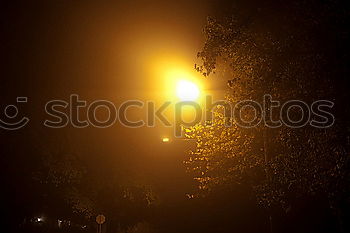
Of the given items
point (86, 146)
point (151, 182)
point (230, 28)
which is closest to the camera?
point (230, 28)

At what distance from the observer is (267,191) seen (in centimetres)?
1074

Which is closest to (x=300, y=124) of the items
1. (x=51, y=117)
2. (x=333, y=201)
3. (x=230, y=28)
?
(x=333, y=201)

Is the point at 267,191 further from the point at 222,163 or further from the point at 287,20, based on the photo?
the point at 287,20

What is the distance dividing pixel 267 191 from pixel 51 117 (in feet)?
33.7

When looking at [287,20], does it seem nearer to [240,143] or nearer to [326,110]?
[326,110]

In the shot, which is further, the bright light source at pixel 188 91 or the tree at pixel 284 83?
the bright light source at pixel 188 91

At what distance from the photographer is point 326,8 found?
847cm

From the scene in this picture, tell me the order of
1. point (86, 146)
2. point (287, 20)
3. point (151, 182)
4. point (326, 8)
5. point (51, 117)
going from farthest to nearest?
point (151, 182)
point (86, 146)
point (51, 117)
point (287, 20)
point (326, 8)

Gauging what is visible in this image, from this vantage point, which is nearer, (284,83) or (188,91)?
(284,83)

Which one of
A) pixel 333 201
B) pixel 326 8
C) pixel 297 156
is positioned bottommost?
pixel 333 201

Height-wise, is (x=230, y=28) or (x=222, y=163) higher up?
(x=230, y=28)

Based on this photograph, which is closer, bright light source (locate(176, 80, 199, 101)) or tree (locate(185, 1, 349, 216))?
tree (locate(185, 1, 349, 216))

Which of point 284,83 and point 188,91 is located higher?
point 188,91

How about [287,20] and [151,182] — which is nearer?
[287,20]
